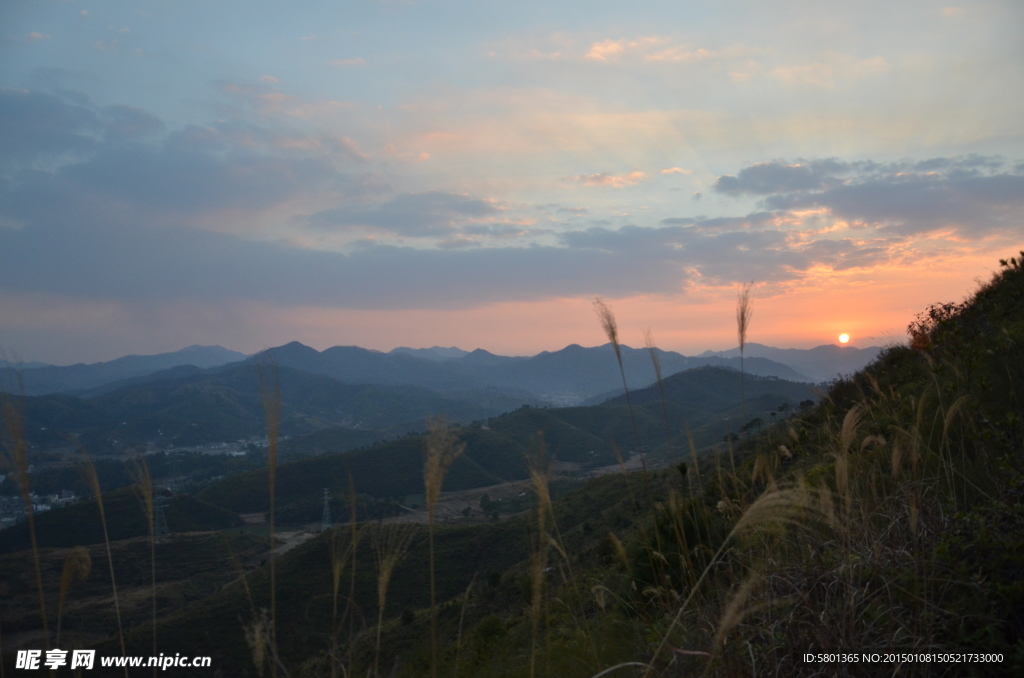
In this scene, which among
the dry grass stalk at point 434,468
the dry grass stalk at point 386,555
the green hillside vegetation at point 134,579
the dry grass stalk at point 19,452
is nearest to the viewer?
the dry grass stalk at point 434,468

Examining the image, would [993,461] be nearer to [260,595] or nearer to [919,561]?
[919,561]

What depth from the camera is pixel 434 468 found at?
2658 mm

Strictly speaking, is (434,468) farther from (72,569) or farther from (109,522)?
(109,522)

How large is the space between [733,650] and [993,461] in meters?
2.52

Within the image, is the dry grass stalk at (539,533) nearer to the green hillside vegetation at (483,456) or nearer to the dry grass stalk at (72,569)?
the dry grass stalk at (72,569)

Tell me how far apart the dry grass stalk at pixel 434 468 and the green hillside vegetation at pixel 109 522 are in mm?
65087

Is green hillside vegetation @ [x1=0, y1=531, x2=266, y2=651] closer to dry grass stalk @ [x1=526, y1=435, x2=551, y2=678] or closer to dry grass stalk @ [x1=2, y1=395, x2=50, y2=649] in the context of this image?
dry grass stalk @ [x1=2, y1=395, x2=50, y2=649]

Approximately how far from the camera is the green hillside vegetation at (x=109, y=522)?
59.7 m

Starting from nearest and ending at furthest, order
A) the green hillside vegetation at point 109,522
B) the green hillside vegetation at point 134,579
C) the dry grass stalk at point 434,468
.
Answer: the dry grass stalk at point 434,468 < the green hillside vegetation at point 134,579 < the green hillside vegetation at point 109,522

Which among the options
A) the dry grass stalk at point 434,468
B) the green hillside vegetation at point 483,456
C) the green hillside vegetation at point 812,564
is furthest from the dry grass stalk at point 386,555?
the green hillside vegetation at point 483,456

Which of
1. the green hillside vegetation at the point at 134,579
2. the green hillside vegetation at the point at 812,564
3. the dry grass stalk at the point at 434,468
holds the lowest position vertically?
the green hillside vegetation at the point at 134,579

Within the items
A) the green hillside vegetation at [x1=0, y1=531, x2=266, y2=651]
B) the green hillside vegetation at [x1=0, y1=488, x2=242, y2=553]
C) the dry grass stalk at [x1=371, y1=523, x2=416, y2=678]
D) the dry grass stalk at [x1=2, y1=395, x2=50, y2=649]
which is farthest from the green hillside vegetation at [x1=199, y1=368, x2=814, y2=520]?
the dry grass stalk at [x1=2, y1=395, x2=50, y2=649]

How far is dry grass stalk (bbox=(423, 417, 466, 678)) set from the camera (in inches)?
103

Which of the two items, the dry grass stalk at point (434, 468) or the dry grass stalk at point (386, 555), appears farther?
the dry grass stalk at point (386, 555)
